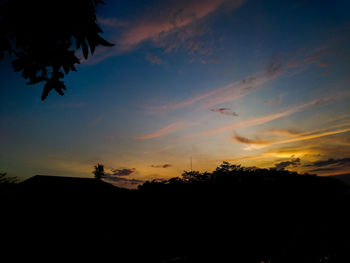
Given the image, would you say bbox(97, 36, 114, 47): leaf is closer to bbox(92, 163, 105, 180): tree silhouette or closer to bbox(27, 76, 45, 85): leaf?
bbox(27, 76, 45, 85): leaf

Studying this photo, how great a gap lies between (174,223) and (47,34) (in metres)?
7.45

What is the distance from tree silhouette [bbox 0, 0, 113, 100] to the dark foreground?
20.3ft

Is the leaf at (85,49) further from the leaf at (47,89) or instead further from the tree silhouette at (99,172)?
the tree silhouette at (99,172)

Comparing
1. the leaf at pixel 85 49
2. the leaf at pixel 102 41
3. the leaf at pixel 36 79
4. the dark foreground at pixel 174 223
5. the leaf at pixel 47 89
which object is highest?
the leaf at pixel 102 41

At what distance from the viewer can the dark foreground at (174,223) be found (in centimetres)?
652

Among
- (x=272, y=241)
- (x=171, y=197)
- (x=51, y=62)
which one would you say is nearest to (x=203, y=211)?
(x=171, y=197)

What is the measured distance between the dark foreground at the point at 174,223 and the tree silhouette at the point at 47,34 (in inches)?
244

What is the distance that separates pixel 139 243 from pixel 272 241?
19.5 feet

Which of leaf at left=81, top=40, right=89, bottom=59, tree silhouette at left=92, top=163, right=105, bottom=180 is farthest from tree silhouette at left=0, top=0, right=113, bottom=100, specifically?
tree silhouette at left=92, top=163, right=105, bottom=180

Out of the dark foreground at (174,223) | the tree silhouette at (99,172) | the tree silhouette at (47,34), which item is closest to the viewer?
the tree silhouette at (47,34)

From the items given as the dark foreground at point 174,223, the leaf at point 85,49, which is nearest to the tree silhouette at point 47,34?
the leaf at point 85,49

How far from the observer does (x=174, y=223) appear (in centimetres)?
715

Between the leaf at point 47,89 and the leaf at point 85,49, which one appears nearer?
the leaf at point 47,89

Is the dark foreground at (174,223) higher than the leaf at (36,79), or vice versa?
the leaf at (36,79)
